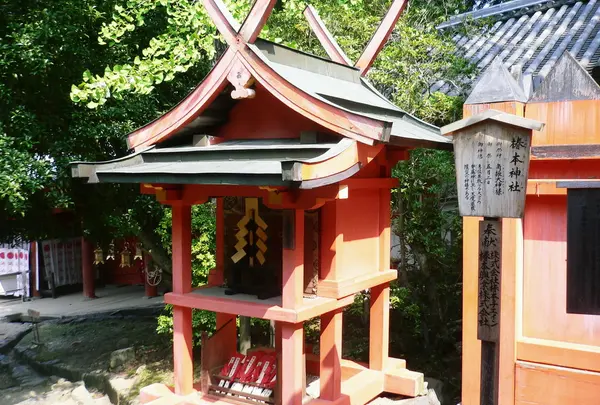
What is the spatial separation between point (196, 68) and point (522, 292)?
797 cm

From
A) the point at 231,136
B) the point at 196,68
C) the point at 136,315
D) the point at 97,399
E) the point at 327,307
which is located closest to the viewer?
the point at 327,307

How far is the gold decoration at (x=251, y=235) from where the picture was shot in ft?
19.6

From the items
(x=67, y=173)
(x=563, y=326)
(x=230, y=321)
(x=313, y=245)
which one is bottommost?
(x=230, y=321)

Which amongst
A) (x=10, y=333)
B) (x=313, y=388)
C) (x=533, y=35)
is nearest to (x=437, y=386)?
(x=313, y=388)

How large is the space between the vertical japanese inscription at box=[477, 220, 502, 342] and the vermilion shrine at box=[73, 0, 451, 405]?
1.40 metres

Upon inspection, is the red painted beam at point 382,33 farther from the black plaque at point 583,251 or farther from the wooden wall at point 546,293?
the black plaque at point 583,251

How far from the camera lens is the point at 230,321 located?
7.03m

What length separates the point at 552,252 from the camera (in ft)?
15.6

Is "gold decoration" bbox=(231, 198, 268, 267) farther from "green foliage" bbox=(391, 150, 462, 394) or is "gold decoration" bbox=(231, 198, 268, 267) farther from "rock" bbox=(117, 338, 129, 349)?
"rock" bbox=(117, 338, 129, 349)

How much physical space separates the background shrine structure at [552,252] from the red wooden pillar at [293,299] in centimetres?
159

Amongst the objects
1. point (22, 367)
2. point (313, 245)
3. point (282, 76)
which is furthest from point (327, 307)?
point (22, 367)

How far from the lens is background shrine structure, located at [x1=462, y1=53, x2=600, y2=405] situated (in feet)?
14.5

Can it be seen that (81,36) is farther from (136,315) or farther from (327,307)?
(136,315)

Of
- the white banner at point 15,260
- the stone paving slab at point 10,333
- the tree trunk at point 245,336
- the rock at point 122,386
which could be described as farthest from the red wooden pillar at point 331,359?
the white banner at point 15,260
